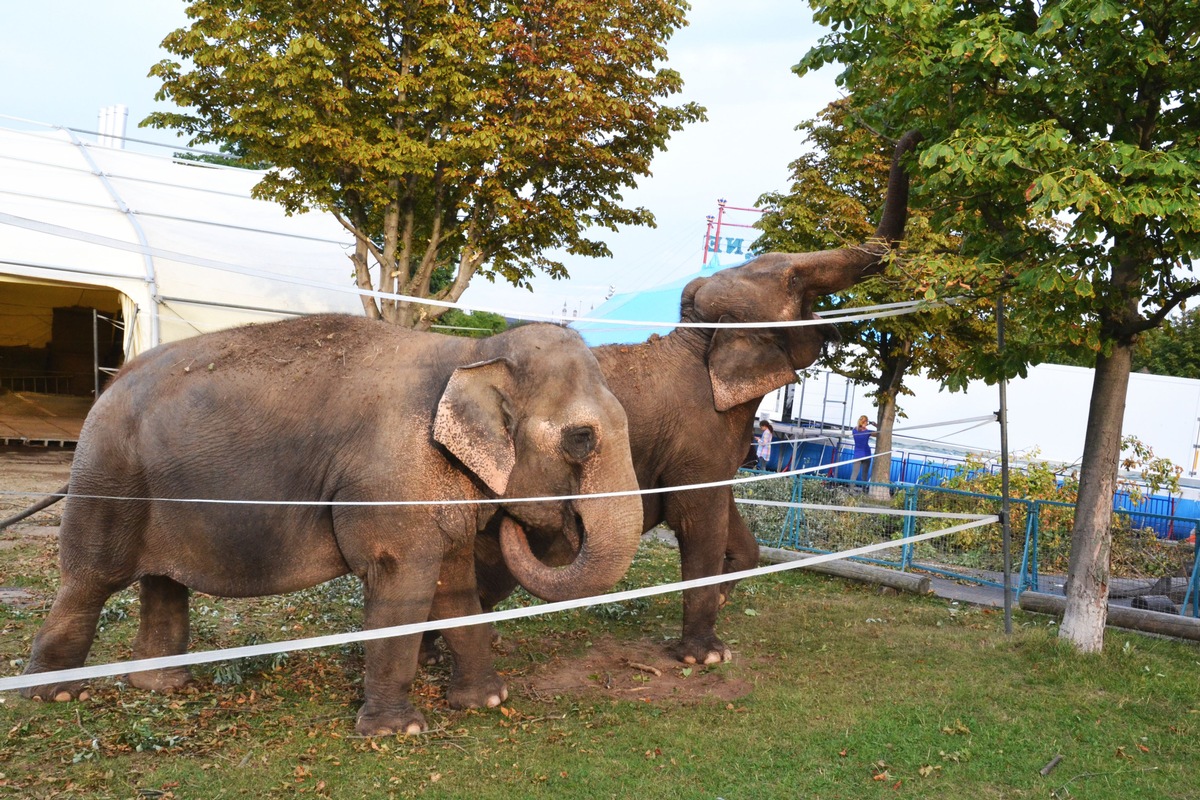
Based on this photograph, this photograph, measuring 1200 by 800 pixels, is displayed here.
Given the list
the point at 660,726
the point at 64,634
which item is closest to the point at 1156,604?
the point at 660,726

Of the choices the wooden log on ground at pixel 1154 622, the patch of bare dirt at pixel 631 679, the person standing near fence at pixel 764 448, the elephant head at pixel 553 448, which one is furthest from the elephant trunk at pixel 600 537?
the person standing near fence at pixel 764 448

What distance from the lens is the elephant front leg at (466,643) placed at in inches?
271

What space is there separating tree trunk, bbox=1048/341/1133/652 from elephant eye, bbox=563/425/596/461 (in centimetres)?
466

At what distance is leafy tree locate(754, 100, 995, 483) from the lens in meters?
18.9

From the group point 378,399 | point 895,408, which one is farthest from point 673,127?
point 378,399

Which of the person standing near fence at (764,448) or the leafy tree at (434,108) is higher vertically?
the leafy tree at (434,108)

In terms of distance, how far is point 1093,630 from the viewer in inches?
330

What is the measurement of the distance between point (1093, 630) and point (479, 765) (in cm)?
552

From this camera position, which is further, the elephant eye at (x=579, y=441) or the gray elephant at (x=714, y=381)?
the gray elephant at (x=714, y=381)

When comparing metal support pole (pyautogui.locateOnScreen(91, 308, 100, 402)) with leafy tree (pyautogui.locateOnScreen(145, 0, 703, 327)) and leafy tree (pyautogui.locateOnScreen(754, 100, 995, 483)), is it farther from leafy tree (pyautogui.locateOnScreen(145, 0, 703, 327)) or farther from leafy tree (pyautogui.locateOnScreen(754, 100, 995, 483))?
leafy tree (pyautogui.locateOnScreen(754, 100, 995, 483))

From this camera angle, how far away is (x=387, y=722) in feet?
21.3

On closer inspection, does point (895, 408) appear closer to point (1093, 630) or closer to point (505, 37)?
point (505, 37)

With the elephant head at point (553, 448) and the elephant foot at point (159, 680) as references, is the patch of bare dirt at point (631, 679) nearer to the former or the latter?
the elephant head at point (553, 448)

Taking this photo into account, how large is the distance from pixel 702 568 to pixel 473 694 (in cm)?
249
